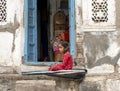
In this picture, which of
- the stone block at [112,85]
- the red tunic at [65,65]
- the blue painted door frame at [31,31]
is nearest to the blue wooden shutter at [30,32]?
the blue painted door frame at [31,31]

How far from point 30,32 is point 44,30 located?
1721 millimetres

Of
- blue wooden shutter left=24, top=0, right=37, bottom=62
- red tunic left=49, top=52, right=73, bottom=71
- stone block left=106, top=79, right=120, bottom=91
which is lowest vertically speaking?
stone block left=106, top=79, right=120, bottom=91

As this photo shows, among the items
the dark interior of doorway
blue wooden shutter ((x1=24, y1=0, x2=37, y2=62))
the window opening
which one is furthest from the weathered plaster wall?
the dark interior of doorway

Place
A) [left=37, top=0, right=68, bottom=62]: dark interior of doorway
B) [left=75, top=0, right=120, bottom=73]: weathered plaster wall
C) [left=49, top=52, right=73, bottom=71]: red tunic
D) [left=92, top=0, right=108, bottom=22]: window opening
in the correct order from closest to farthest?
[left=49, top=52, right=73, bottom=71]: red tunic, [left=75, top=0, right=120, bottom=73]: weathered plaster wall, [left=92, top=0, right=108, bottom=22]: window opening, [left=37, top=0, right=68, bottom=62]: dark interior of doorway

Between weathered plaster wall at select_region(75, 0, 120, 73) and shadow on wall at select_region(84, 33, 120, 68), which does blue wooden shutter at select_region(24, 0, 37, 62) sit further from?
shadow on wall at select_region(84, 33, 120, 68)

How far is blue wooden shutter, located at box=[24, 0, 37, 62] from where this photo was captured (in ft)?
21.6

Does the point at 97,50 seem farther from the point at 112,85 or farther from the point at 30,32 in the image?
the point at 30,32

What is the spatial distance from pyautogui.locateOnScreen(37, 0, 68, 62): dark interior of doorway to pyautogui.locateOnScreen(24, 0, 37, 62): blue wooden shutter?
1.12 m

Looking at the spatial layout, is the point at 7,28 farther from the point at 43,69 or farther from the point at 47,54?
the point at 47,54

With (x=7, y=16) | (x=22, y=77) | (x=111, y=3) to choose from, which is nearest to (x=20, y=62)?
(x=22, y=77)

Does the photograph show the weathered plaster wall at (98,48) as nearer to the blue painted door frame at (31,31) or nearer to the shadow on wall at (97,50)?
the shadow on wall at (97,50)

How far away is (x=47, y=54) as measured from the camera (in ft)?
26.5

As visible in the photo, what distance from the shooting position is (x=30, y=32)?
6.67m

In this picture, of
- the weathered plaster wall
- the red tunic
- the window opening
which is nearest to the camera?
the red tunic
